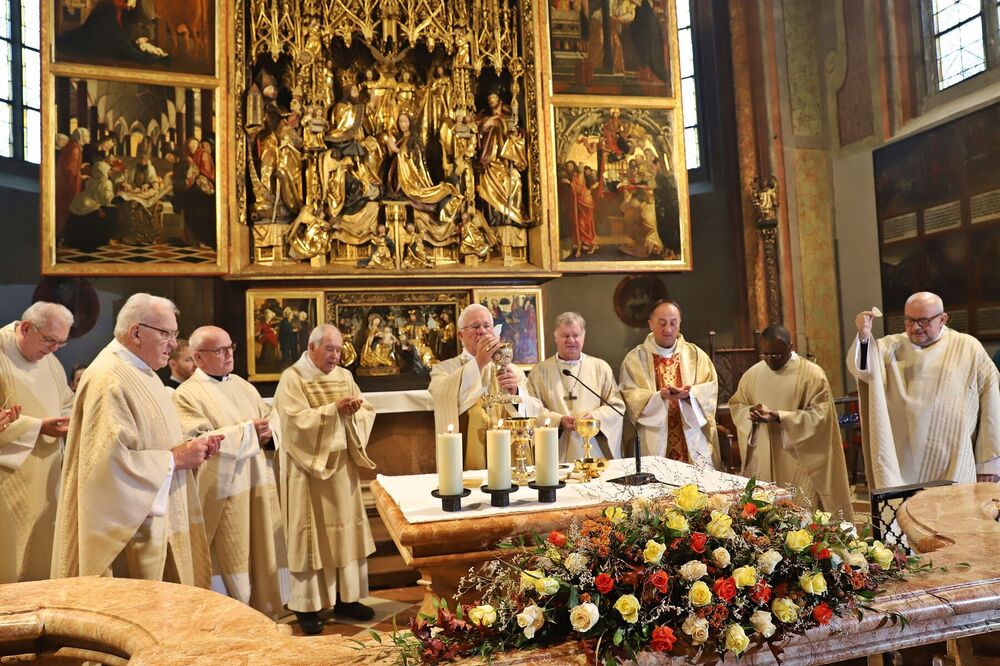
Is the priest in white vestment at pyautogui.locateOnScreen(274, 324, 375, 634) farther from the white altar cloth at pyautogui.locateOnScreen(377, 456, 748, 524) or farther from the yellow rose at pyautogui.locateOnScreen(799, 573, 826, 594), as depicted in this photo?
the yellow rose at pyautogui.locateOnScreen(799, 573, 826, 594)

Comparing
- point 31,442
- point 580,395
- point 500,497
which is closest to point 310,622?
point 31,442

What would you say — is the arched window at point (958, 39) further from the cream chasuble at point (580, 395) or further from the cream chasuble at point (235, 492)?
the cream chasuble at point (235, 492)

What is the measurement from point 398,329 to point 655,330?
137 inches

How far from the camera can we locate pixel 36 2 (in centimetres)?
979

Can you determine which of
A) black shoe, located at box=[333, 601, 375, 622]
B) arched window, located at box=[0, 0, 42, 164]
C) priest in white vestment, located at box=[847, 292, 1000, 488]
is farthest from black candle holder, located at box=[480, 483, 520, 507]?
arched window, located at box=[0, 0, 42, 164]

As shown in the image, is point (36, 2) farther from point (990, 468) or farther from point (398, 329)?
point (990, 468)

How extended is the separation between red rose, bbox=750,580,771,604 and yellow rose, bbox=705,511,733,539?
0.12 m

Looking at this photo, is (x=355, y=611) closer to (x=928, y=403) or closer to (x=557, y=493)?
(x=557, y=493)

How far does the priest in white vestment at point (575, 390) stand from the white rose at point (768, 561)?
3518mm

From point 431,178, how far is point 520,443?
601 cm

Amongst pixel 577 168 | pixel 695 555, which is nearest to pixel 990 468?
pixel 695 555

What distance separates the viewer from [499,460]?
2873 mm

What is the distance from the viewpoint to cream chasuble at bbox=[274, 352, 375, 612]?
5098 mm

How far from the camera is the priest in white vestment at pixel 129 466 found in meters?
3.31
